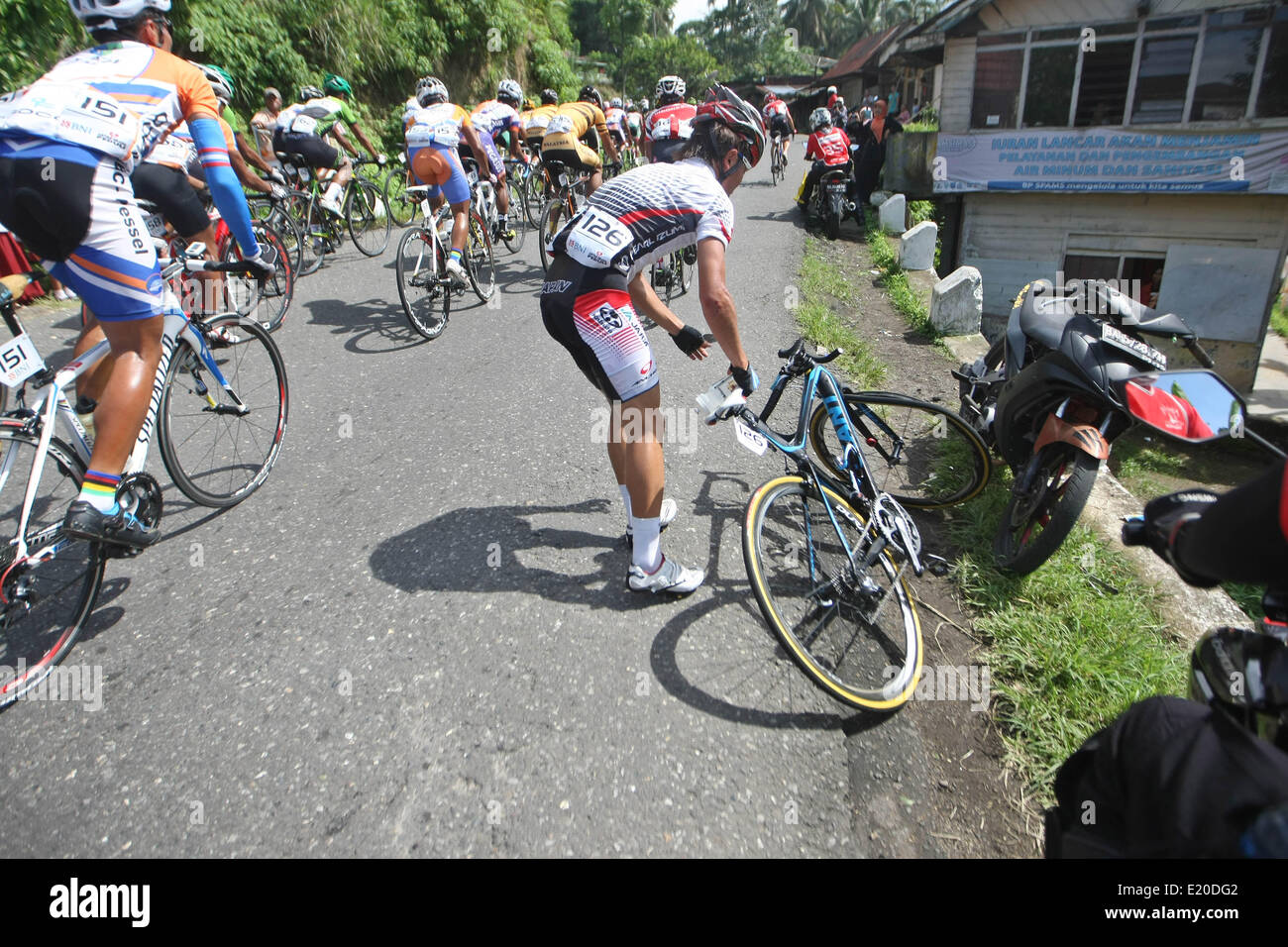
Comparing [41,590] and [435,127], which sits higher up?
[435,127]

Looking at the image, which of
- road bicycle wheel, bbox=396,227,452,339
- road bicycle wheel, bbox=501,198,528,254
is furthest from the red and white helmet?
road bicycle wheel, bbox=501,198,528,254

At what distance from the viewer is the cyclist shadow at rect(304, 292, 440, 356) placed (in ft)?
20.8

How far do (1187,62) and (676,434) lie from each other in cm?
1841

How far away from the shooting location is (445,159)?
6352 millimetres

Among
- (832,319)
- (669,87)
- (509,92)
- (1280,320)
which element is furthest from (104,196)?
(1280,320)

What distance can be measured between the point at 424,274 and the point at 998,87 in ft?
55.8

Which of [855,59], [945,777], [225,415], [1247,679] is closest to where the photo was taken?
[1247,679]

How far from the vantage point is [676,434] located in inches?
189

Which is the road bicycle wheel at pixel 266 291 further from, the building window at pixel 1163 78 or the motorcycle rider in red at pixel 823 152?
the building window at pixel 1163 78

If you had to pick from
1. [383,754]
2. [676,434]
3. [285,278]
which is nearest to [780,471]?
[676,434]

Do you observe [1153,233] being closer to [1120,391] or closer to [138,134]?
[1120,391]

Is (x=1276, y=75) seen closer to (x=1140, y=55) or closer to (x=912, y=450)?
(x=1140, y=55)

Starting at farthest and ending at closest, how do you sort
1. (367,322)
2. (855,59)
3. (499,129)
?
(855,59), (499,129), (367,322)
